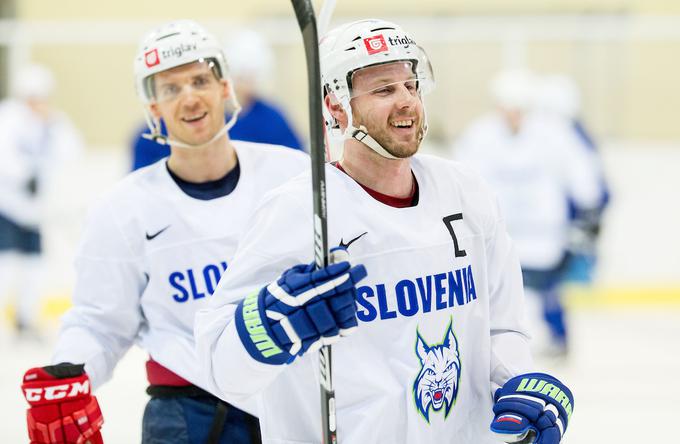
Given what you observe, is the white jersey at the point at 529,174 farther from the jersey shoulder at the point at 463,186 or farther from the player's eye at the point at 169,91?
the jersey shoulder at the point at 463,186

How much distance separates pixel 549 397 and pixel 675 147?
6497mm

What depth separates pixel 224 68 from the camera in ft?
8.16

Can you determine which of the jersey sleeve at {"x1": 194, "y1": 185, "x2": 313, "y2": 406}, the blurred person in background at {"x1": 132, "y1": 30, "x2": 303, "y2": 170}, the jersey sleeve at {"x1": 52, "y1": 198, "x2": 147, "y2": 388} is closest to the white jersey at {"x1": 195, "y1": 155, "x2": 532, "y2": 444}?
the jersey sleeve at {"x1": 194, "y1": 185, "x2": 313, "y2": 406}

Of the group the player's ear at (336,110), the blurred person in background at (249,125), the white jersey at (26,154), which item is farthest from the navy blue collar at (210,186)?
the white jersey at (26,154)

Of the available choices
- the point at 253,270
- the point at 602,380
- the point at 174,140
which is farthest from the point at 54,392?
the point at 602,380

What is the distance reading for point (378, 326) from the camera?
5.94 feet

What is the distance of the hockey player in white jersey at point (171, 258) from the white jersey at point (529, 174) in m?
3.52

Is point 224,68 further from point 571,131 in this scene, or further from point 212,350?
point 571,131

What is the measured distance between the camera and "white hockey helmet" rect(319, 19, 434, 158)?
1879 mm

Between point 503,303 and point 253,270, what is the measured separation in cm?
54

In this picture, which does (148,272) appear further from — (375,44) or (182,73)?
(375,44)

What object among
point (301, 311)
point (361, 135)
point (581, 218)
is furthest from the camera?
point (581, 218)

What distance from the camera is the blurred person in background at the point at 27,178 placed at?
6.30m

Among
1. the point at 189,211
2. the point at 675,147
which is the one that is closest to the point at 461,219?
the point at 189,211
